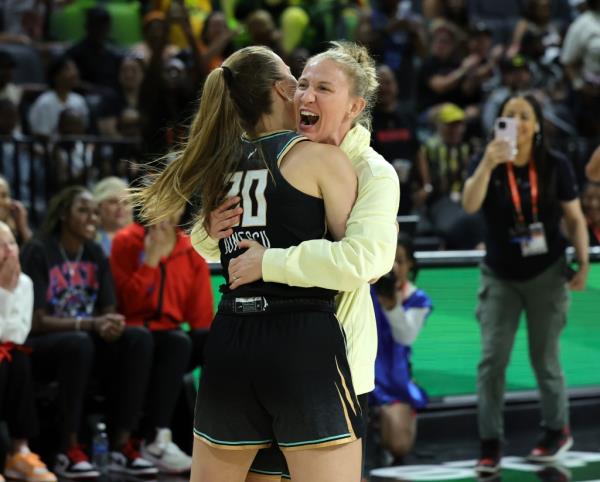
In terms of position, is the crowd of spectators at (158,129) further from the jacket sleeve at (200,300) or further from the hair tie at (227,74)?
the hair tie at (227,74)

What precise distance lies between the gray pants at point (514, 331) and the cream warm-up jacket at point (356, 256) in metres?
3.44

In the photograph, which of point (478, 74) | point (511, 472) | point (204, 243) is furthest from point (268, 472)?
point (478, 74)

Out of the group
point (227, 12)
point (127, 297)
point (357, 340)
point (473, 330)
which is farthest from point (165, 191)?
point (227, 12)

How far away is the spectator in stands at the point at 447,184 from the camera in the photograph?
10094 millimetres

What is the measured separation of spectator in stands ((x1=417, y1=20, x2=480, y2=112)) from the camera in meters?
12.4

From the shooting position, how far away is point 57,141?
9258 mm

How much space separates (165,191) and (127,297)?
3615mm

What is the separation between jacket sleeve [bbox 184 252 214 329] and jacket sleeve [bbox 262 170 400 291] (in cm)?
373

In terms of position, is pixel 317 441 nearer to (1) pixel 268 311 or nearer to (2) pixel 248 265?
(1) pixel 268 311

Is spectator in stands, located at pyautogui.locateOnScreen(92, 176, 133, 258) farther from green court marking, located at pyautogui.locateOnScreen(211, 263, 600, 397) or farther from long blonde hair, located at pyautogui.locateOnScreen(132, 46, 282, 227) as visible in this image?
long blonde hair, located at pyautogui.locateOnScreen(132, 46, 282, 227)

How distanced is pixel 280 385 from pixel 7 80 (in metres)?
7.34

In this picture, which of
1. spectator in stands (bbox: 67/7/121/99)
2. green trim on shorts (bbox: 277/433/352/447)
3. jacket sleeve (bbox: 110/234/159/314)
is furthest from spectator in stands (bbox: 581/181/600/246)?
green trim on shorts (bbox: 277/433/352/447)

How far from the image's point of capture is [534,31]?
13.6 metres

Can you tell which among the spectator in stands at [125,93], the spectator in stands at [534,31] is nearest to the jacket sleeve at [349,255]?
the spectator in stands at [125,93]
